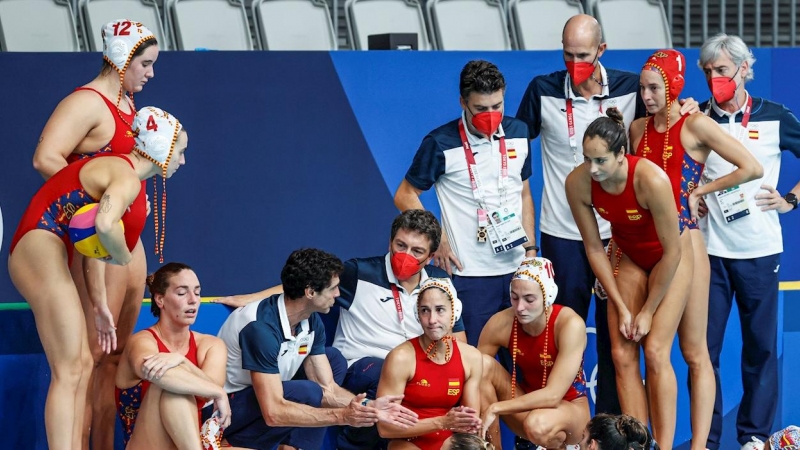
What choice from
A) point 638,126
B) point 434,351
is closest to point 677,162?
point 638,126

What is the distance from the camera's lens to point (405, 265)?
5.06 meters

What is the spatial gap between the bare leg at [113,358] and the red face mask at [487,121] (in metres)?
1.63

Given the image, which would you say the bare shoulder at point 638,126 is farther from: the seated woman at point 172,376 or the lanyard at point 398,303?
the seated woman at point 172,376

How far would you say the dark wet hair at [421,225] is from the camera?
505 cm

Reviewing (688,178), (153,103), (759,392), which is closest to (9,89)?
(153,103)

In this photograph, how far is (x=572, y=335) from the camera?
4.88 metres

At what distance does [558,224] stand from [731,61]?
1.13 m

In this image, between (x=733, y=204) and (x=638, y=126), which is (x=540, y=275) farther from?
(x=733, y=204)

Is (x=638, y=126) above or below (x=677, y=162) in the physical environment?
above

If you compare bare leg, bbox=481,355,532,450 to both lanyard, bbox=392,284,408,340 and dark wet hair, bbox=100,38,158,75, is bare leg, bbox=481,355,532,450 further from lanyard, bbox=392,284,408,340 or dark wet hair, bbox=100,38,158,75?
dark wet hair, bbox=100,38,158,75

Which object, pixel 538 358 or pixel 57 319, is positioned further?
pixel 538 358

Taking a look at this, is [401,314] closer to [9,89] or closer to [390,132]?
[390,132]

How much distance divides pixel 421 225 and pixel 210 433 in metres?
1.29

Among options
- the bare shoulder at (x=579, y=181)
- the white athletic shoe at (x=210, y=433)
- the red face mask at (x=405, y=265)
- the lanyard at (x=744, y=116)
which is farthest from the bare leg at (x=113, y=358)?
the lanyard at (x=744, y=116)
